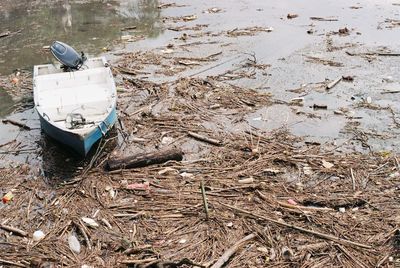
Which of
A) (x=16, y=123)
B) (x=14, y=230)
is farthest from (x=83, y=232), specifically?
(x=16, y=123)

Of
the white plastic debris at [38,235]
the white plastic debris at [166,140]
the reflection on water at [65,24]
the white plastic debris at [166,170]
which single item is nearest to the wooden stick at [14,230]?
the white plastic debris at [38,235]

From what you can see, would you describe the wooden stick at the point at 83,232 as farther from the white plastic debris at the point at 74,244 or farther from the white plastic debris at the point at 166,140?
the white plastic debris at the point at 166,140

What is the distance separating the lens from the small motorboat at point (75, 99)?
25.0 ft

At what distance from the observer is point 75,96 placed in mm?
8898

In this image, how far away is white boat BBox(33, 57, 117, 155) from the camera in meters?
7.61

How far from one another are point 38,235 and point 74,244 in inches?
22.3

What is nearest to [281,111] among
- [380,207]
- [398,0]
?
[380,207]

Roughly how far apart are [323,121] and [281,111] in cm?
90

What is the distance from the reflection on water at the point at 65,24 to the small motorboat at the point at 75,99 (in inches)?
131

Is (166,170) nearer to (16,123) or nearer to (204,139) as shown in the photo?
(204,139)

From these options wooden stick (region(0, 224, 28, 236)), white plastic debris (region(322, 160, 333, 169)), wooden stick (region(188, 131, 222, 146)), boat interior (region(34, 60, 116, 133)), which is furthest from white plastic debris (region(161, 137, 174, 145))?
wooden stick (region(0, 224, 28, 236))

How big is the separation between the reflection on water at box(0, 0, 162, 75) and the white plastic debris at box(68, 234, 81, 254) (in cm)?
778

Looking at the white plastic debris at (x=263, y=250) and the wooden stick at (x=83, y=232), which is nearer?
the white plastic debris at (x=263, y=250)

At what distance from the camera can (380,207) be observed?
20.9 feet
